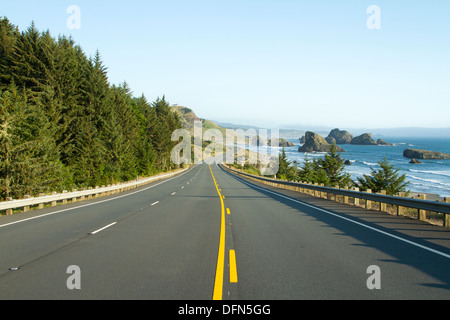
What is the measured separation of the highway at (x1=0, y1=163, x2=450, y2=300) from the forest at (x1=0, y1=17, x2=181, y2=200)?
13514mm

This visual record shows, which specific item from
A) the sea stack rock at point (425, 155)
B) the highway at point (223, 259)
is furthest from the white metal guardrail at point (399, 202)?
the sea stack rock at point (425, 155)

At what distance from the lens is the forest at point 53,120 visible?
2377 centimetres

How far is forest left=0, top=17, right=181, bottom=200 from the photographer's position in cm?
2377

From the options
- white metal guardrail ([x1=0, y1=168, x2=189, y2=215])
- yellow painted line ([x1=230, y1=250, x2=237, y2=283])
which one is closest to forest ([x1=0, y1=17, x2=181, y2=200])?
white metal guardrail ([x1=0, y1=168, x2=189, y2=215])

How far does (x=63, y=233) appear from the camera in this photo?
9703 mm

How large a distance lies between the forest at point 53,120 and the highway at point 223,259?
1351cm

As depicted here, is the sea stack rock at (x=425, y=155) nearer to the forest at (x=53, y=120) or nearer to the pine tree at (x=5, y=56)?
the forest at (x=53, y=120)

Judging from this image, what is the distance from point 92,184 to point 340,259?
42.7 m

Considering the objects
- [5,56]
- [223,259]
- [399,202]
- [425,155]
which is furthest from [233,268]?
[425,155]

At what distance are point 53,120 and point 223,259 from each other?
127ft

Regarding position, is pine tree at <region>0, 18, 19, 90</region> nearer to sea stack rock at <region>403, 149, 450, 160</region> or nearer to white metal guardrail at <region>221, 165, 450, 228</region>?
white metal guardrail at <region>221, 165, 450, 228</region>

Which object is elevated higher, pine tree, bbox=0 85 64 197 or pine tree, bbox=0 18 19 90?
pine tree, bbox=0 18 19 90

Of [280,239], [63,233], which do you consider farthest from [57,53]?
[280,239]
